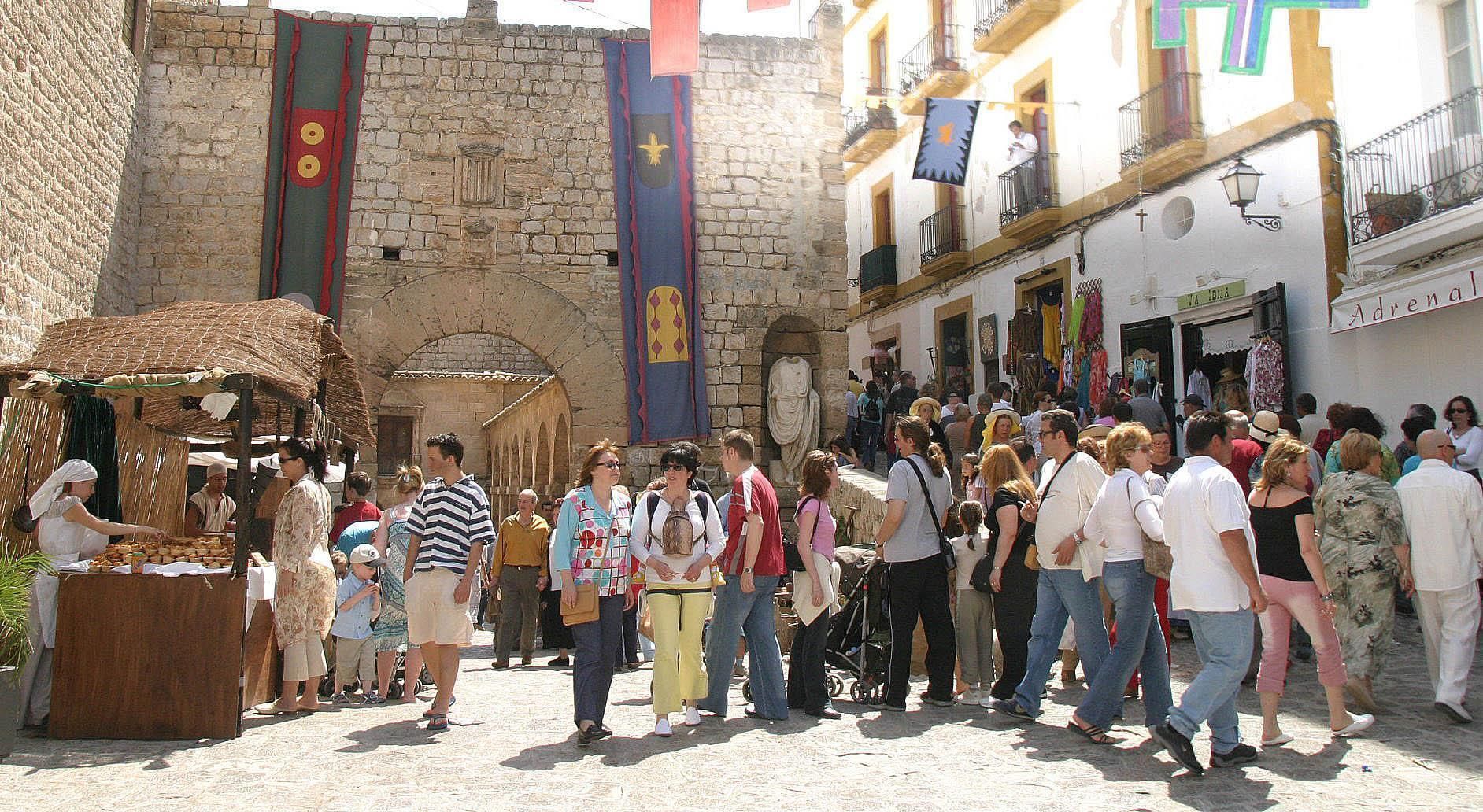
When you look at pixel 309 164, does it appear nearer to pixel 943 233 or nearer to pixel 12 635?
pixel 12 635

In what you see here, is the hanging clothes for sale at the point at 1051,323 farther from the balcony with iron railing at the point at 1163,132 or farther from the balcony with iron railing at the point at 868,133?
the balcony with iron railing at the point at 868,133

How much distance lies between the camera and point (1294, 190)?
11.2 metres

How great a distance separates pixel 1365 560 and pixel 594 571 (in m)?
3.49

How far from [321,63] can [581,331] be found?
385 centimetres

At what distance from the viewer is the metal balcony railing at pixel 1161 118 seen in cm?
1232

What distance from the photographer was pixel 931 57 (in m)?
17.5

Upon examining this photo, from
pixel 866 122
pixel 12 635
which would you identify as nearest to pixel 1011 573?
pixel 12 635

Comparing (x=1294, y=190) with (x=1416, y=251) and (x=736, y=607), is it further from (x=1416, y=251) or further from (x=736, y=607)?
(x=736, y=607)

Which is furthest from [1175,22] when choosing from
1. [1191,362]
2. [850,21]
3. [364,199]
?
[850,21]

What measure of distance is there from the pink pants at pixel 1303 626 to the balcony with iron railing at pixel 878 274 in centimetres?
1520

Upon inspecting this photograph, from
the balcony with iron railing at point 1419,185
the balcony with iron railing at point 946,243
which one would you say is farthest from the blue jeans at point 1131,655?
the balcony with iron railing at point 946,243

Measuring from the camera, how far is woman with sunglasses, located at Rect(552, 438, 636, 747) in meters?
4.92

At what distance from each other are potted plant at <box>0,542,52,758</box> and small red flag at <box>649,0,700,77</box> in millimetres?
6617

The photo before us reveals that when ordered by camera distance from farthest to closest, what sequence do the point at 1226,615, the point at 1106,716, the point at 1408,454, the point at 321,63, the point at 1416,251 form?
the point at 321,63, the point at 1416,251, the point at 1408,454, the point at 1106,716, the point at 1226,615
